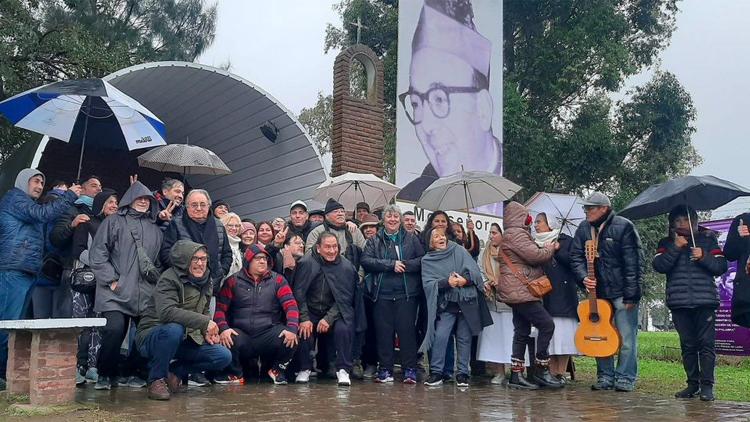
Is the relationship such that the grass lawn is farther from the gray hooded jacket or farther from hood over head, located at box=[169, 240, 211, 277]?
the gray hooded jacket

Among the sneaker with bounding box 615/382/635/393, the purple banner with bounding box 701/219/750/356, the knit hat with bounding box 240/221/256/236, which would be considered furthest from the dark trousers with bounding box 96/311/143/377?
the purple banner with bounding box 701/219/750/356

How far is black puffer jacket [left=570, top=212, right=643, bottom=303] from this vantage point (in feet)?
20.0

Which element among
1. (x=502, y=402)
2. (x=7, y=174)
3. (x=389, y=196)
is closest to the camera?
(x=502, y=402)

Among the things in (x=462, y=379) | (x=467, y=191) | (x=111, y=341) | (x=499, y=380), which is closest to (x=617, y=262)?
(x=499, y=380)

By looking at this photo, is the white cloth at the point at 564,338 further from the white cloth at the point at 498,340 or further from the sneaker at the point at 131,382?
the sneaker at the point at 131,382

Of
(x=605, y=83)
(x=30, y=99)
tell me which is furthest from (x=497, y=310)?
(x=605, y=83)

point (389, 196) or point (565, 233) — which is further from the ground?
point (389, 196)

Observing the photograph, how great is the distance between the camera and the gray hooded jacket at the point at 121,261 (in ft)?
17.9

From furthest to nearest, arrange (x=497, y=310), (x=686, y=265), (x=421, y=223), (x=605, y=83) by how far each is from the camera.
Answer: (x=605, y=83), (x=421, y=223), (x=497, y=310), (x=686, y=265)

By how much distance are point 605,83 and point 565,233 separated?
1216 centimetres

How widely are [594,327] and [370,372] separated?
88.3 inches

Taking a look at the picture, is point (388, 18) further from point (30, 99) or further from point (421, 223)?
point (30, 99)

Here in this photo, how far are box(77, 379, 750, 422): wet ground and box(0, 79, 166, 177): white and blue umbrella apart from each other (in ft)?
7.87

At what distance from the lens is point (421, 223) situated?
9562 millimetres
